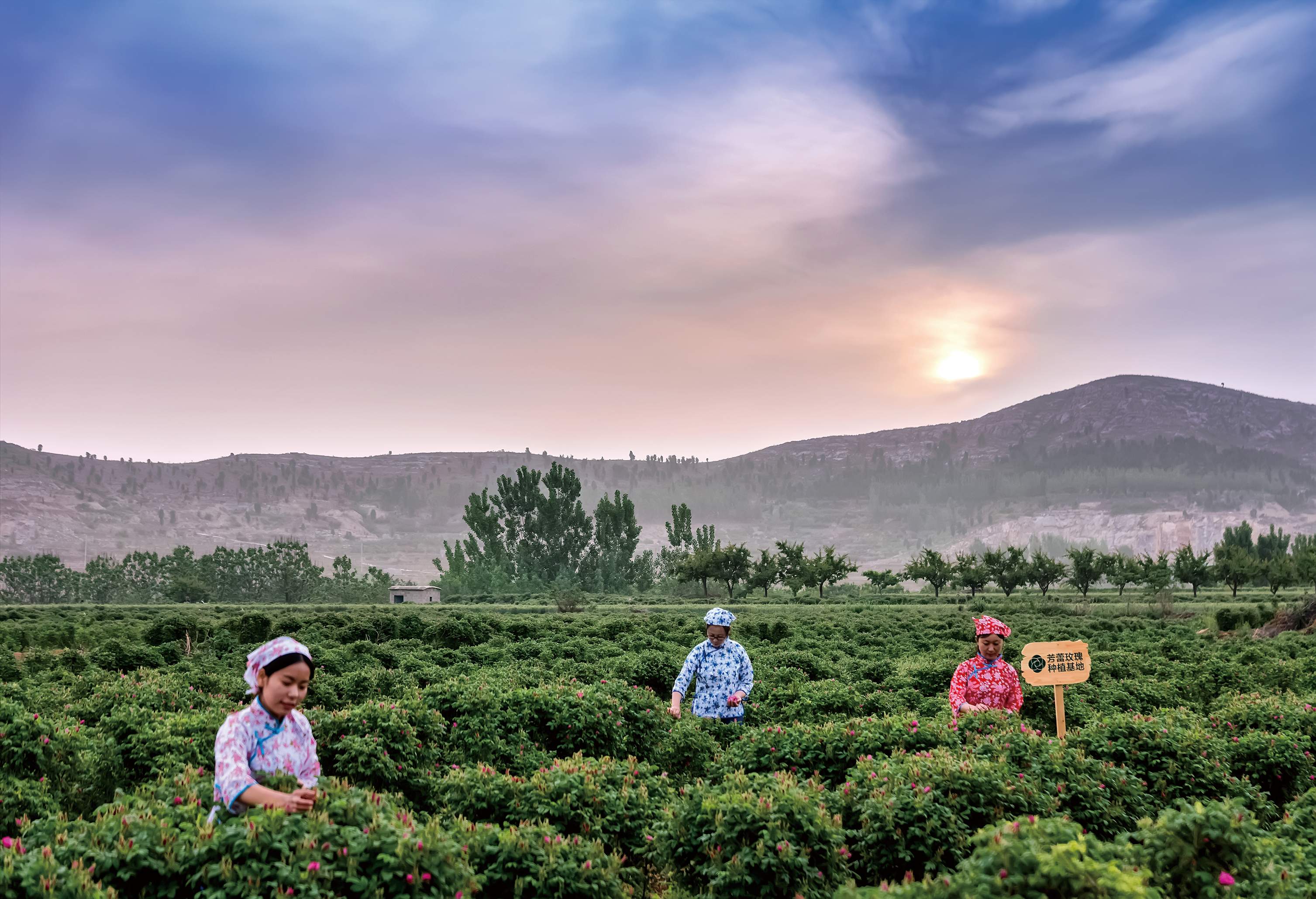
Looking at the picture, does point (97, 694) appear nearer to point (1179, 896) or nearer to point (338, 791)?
point (338, 791)

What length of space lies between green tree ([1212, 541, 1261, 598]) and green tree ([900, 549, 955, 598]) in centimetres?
1631

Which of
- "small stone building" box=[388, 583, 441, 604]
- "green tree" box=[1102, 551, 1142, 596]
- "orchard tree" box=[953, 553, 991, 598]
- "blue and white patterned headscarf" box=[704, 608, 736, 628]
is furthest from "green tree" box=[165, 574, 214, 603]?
"blue and white patterned headscarf" box=[704, 608, 736, 628]

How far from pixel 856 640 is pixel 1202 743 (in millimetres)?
18411

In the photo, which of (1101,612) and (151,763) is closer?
(151,763)

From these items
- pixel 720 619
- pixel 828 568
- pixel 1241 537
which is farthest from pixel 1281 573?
pixel 1241 537

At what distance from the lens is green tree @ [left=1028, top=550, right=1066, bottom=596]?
64.0m

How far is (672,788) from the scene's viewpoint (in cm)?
816

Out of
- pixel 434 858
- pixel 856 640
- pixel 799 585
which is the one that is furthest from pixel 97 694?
pixel 799 585

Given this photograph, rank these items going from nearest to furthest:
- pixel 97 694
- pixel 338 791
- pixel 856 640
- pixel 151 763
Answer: pixel 338 791 → pixel 151 763 → pixel 97 694 → pixel 856 640

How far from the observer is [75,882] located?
4.79 meters

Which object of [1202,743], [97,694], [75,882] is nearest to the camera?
[75,882]

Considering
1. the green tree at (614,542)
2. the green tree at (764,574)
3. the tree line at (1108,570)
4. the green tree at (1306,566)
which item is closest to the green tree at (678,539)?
the green tree at (614,542)

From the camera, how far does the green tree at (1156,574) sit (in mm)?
59969

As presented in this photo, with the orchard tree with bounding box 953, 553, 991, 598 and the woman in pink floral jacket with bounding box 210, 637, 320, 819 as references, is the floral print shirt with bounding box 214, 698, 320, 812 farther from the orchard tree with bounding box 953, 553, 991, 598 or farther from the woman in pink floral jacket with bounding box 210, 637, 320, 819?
the orchard tree with bounding box 953, 553, 991, 598
